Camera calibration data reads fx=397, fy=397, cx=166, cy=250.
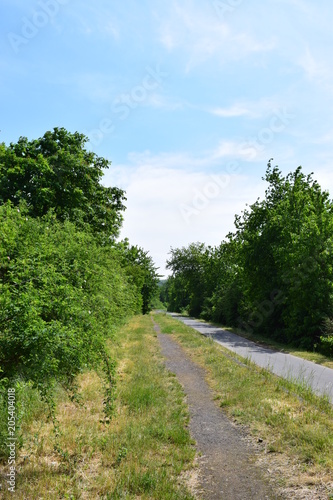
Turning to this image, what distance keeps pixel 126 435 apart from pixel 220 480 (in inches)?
69.8

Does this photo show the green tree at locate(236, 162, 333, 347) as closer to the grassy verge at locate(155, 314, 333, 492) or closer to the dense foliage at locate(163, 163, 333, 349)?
the dense foliage at locate(163, 163, 333, 349)

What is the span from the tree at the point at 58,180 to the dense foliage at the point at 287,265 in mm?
10138

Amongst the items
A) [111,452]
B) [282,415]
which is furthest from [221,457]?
[282,415]

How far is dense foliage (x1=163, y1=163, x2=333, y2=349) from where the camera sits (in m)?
19.6

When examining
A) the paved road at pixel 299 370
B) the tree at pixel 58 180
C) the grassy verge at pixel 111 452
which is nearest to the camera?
the grassy verge at pixel 111 452

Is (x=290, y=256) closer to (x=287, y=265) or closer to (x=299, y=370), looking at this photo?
(x=287, y=265)

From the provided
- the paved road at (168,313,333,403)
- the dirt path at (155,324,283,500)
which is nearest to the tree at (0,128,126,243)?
the paved road at (168,313,333,403)

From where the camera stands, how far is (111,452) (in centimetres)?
567

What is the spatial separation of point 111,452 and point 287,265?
60.4 ft

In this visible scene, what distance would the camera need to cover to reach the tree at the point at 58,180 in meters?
16.9

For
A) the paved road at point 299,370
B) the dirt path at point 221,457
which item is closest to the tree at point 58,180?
the paved road at point 299,370

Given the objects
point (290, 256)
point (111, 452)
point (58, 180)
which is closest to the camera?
point (111, 452)

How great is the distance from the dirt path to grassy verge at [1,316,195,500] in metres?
0.25

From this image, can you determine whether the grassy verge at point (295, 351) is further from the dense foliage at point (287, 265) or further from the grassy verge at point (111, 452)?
the grassy verge at point (111, 452)
